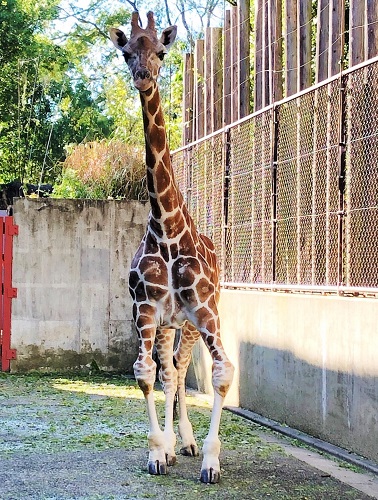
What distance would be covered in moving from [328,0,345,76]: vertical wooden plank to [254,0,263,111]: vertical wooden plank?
6.31 feet

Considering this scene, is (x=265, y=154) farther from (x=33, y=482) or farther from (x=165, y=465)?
(x=33, y=482)

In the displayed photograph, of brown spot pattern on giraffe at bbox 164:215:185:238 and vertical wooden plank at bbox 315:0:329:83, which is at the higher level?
vertical wooden plank at bbox 315:0:329:83

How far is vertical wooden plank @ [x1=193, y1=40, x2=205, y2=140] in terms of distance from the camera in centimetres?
1291

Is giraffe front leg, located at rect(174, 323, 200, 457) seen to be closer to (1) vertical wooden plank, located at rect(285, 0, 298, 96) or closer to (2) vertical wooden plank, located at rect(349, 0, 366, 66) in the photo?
(2) vertical wooden plank, located at rect(349, 0, 366, 66)

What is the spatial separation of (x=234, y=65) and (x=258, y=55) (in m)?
0.95

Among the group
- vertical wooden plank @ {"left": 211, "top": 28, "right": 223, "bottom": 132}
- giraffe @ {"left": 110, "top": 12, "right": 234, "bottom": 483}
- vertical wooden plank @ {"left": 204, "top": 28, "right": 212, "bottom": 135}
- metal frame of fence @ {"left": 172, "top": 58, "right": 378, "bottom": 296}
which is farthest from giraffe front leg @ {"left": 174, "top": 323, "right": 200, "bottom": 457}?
vertical wooden plank @ {"left": 204, "top": 28, "right": 212, "bottom": 135}

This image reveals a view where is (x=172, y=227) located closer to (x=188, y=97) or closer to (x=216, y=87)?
(x=216, y=87)

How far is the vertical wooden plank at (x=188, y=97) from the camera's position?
13461mm

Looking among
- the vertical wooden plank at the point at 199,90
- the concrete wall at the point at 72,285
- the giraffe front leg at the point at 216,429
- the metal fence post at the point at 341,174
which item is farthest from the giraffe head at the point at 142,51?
the concrete wall at the point at 72,285

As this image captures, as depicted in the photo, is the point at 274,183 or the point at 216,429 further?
the point at 274,183

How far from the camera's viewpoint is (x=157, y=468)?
22.9 ft

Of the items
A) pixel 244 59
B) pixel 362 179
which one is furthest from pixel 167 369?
pixel 244 59

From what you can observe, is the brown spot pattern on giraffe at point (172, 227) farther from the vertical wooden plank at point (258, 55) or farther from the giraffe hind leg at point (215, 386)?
the vertical wooden plank at point (258, 55)

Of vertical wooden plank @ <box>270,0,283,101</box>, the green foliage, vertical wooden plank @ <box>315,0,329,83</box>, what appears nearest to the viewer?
vertical wooden plank @ <box>315,0,329,83</box>
